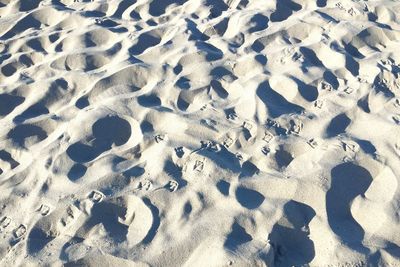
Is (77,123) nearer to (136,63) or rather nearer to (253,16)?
(136,63)

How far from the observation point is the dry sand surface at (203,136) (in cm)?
223

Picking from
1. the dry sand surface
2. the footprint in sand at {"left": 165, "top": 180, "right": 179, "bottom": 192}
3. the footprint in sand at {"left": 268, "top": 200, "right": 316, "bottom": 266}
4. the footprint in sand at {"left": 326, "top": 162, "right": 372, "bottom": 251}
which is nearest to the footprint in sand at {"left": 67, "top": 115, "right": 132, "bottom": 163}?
the dry sand surface

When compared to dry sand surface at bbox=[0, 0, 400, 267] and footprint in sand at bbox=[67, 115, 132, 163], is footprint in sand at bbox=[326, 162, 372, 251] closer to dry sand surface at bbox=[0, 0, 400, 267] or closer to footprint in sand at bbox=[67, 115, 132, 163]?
dry sand surface at bbox=[0, 0, 400, 267]

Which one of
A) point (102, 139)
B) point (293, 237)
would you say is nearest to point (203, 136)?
point (102, 139)

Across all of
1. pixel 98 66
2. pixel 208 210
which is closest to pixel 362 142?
pixel 208 210

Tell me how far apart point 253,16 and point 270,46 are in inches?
18.7

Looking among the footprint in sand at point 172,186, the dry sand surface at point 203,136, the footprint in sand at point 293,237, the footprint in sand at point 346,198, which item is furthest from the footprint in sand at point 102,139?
the footprint in sand at point 346,198

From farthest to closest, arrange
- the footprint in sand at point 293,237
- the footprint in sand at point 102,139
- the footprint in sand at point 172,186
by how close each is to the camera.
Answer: the footprint in sand at point 102,139 → the footprint in sand at point 172,186 → the footprint in sand at point 293,237

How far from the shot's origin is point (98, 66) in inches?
138

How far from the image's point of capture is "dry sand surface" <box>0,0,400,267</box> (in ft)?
7.30

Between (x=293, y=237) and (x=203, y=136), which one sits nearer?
(x=293, y=237)

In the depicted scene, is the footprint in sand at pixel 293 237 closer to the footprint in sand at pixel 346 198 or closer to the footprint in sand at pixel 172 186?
the footprint in sand at pixel 346 198

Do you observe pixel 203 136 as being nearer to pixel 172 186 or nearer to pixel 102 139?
pixel 172 186

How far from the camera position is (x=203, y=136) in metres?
2.78
